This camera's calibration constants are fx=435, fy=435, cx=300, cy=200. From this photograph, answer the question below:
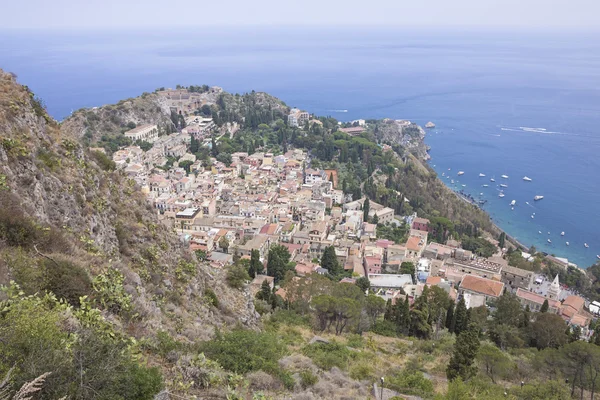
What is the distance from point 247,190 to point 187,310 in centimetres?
3381

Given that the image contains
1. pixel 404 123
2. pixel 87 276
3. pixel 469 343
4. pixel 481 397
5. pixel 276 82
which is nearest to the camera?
pixel 87 276

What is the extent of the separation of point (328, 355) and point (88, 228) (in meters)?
6.69

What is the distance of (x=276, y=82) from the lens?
143m

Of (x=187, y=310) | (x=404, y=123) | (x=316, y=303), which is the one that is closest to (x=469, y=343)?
(x=316, y=303)

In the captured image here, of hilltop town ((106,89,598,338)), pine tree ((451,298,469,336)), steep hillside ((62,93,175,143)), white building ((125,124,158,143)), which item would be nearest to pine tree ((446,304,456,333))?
pine tree ((451,298,469,336))

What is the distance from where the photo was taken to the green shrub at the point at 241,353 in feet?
26.1

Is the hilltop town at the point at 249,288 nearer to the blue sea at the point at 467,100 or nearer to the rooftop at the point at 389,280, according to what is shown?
the rooftop at the point at 389,280

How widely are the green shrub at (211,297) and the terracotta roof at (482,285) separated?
2248 cm

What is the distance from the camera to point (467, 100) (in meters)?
119

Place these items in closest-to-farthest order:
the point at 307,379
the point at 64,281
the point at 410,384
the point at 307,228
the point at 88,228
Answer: the point at 64,281 → the point at 307,379 → the point at 88,228 → the point at 410,384 → the point at 307,228

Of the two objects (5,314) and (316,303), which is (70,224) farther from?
(316,303)

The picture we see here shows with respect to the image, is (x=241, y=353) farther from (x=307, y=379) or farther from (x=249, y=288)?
(x=249, y=288)

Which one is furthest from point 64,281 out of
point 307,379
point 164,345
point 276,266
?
point 276,266

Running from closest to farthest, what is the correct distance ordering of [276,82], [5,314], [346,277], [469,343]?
[5,314]
[469,343]
[346,277]
[276,82]
